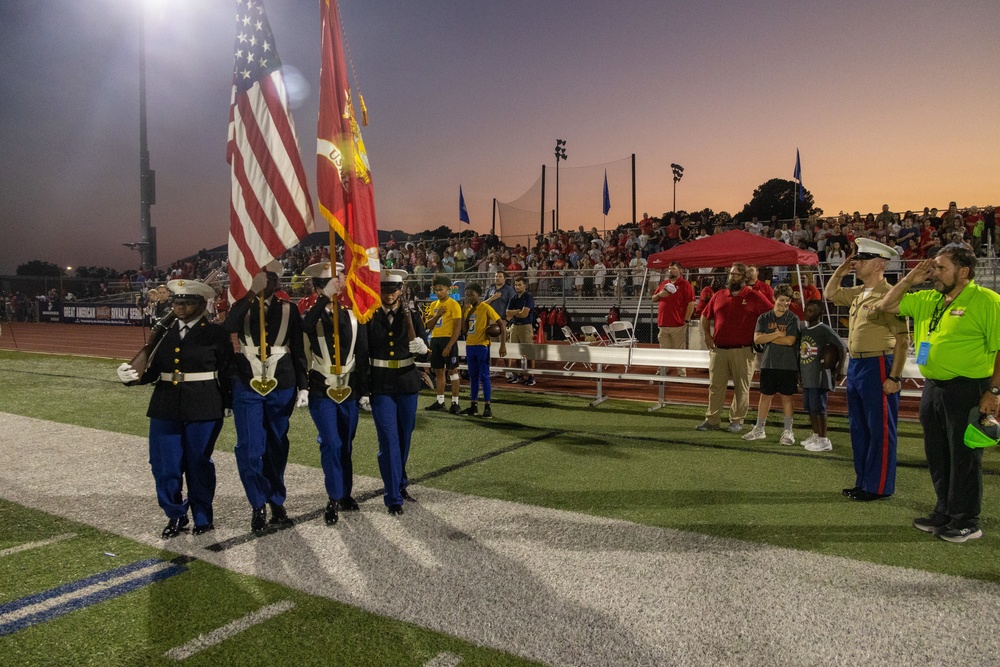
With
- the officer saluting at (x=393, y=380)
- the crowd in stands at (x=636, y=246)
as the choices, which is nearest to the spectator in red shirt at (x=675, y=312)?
the crowd in stands at (x=636, y=246)

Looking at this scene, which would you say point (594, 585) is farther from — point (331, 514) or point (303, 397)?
point (303, 397)

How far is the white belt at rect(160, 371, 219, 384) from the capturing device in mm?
4668

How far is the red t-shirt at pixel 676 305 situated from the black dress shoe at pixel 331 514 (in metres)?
7.74

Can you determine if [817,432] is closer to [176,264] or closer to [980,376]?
[980,376]

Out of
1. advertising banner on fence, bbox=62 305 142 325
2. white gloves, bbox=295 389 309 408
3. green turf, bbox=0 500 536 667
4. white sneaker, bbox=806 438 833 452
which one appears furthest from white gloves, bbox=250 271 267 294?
advertising banner on fence, bbox=62 305 142 325

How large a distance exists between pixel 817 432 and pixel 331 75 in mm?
6089

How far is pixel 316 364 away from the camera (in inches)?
198

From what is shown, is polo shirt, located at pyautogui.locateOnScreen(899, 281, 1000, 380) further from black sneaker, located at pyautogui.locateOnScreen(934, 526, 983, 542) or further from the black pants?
black sneaker, located at pyautogui.locateOnScreen(934, 526, 983, 542)

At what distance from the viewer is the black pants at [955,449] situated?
4.49 m

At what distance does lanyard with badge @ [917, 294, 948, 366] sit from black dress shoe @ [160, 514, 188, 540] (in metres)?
5.26

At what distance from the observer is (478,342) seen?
385 inches

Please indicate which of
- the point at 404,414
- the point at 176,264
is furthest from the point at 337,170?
the point at 176,264

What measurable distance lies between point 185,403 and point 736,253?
936cm

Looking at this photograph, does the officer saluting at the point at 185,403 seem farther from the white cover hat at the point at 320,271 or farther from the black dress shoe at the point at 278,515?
the white cover hat at the point at 320,271
